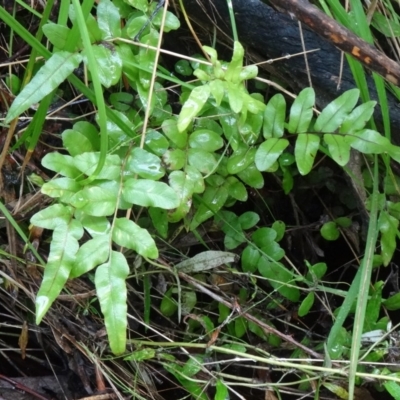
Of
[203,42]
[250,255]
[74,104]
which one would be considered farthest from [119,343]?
[203,42]

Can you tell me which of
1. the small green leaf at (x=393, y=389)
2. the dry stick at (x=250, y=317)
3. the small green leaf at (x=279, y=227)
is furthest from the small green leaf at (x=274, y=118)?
the small green leaf at (x=393, y=389)

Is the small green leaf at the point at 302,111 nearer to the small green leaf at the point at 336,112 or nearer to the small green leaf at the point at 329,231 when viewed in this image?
the small green leaf at the point at 336,112

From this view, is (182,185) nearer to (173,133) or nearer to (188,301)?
(173,133)

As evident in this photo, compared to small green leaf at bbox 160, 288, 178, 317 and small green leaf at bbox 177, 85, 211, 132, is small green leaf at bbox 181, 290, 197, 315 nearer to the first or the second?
small green leaf at bbox 160, 288, 178, 317

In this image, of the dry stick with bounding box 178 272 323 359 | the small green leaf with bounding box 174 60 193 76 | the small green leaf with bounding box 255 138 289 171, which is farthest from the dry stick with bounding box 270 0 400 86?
the dry stick with bounding box 178 272 323 359

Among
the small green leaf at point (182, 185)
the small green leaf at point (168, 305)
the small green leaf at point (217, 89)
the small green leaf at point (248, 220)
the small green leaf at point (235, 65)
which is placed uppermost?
the small green leaf at point (235, 65)

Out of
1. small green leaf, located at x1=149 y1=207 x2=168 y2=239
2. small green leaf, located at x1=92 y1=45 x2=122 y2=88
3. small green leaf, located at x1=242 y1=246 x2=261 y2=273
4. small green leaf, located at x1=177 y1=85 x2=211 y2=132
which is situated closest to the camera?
small green leaf, located at x1=177 y1=85 x2=211 y2=132

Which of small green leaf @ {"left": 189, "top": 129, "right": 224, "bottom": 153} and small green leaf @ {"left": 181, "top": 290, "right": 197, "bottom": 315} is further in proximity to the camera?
small green leaf @ {"left": 181, "top": 290, "right": 197, "bottom": 315}
